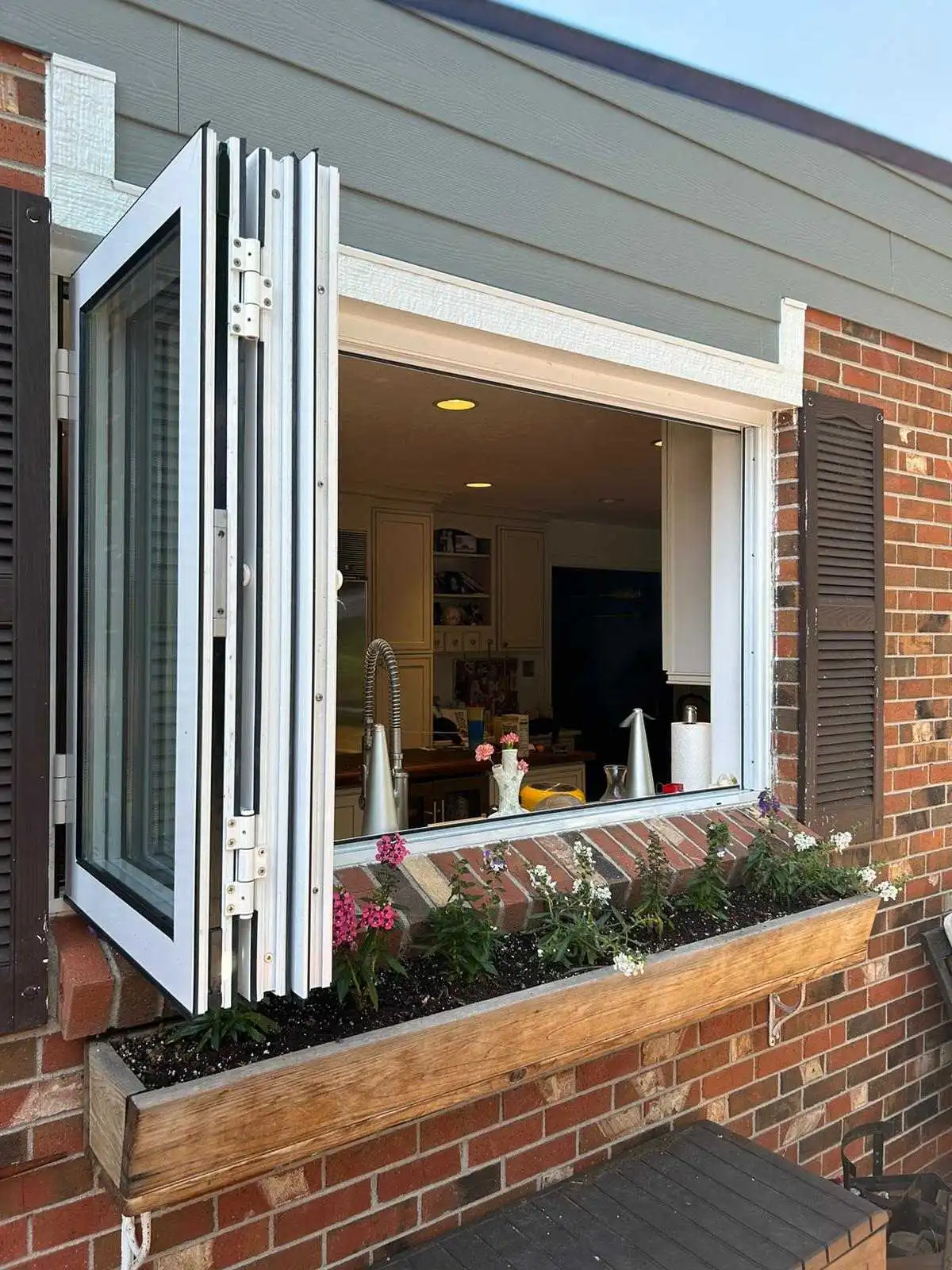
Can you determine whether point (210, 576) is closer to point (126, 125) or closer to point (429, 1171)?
point (126, 125)

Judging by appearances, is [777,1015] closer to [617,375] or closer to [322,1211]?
[322,1211]

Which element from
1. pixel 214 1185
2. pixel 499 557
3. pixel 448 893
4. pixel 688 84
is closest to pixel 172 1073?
pixel 214 1185

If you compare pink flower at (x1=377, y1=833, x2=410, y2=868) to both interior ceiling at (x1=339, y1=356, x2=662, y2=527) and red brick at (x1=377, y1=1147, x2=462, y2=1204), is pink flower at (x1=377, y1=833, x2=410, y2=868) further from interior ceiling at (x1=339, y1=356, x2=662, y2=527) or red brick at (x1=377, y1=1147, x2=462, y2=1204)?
interior ceiling at (x1=339, y1=356, x2=662, y2=527)

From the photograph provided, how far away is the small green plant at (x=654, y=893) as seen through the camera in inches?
77.8

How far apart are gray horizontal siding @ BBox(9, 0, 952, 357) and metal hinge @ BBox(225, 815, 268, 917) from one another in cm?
112

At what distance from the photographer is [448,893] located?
188cm

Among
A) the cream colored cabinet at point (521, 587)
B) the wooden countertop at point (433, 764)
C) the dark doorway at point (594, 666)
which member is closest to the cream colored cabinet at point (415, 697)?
the wooden countertop at point (433, 764)

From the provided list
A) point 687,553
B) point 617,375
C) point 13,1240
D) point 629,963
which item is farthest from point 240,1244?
point 687,553

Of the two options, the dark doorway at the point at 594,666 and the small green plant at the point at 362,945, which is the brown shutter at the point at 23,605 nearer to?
the small green plant at the point at 362,945

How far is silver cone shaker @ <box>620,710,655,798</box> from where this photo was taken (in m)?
2.73

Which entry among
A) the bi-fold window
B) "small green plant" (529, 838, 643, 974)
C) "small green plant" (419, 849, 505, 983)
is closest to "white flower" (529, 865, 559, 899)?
"small green plant" (529, 838, 643, 974)

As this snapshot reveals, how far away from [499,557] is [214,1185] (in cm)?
584

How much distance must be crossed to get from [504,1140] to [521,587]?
5372 mm

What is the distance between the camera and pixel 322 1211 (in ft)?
5.60
